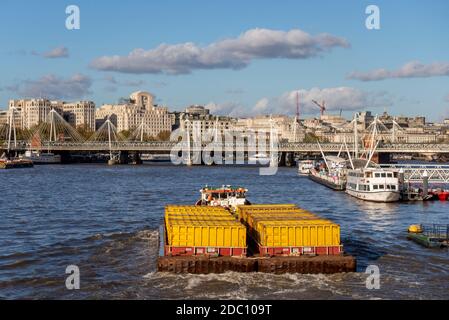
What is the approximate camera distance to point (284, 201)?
248ft

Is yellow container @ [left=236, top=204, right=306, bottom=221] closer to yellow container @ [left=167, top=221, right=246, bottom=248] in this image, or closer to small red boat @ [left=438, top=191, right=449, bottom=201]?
yellow container @ [left=167, top=221, right=246, bottom=248]

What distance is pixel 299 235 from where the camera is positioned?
32.8 m

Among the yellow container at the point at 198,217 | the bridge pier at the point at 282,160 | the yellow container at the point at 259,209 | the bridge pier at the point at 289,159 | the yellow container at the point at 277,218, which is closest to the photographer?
the yellow container at the point at 277,218

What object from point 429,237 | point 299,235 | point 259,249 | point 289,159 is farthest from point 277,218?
point 289,159

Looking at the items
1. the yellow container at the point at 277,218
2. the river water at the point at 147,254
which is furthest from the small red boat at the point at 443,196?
the yellow container at the point at 277,218

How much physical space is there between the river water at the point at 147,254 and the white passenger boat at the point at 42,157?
367ft

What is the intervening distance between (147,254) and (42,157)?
158m

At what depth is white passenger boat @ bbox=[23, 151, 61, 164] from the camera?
18768 centimetres

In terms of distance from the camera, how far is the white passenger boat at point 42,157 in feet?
616

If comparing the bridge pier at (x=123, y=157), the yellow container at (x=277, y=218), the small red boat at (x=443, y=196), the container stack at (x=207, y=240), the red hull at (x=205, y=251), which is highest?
the bridge pier at (x=123, y=157)

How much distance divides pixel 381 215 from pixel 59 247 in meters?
31.4

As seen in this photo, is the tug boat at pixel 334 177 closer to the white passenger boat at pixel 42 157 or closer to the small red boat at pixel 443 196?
the small red boat at pixel 443 196
